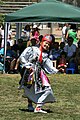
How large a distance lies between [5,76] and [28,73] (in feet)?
18.8

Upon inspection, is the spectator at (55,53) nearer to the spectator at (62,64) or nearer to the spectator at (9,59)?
the spectator at (62,64)

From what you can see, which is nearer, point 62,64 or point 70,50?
point 62,64

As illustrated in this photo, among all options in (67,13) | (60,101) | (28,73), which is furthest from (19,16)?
(28,73)

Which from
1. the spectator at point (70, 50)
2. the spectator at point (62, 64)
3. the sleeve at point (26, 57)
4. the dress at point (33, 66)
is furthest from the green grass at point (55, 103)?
the spectator at point (70, 50)

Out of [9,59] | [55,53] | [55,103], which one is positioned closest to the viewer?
[55,103]

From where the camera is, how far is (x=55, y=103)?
34.2ft

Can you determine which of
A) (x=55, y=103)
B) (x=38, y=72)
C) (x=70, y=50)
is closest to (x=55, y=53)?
(x=70, y=50)

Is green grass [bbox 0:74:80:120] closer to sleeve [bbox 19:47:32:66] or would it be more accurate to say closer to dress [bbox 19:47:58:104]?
dress [bbox 19:47:58:104]

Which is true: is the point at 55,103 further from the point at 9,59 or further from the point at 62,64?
the point at 9,59

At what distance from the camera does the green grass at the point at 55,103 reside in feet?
29.3

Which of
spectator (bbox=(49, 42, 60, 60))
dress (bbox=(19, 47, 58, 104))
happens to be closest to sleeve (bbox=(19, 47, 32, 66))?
dress (bbox=(19, 47, 58, 104))

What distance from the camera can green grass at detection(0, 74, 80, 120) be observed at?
29.3ft

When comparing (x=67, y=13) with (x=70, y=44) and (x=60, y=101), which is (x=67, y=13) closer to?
(x=70, y=44)

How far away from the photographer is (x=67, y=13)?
1580 centimetres
